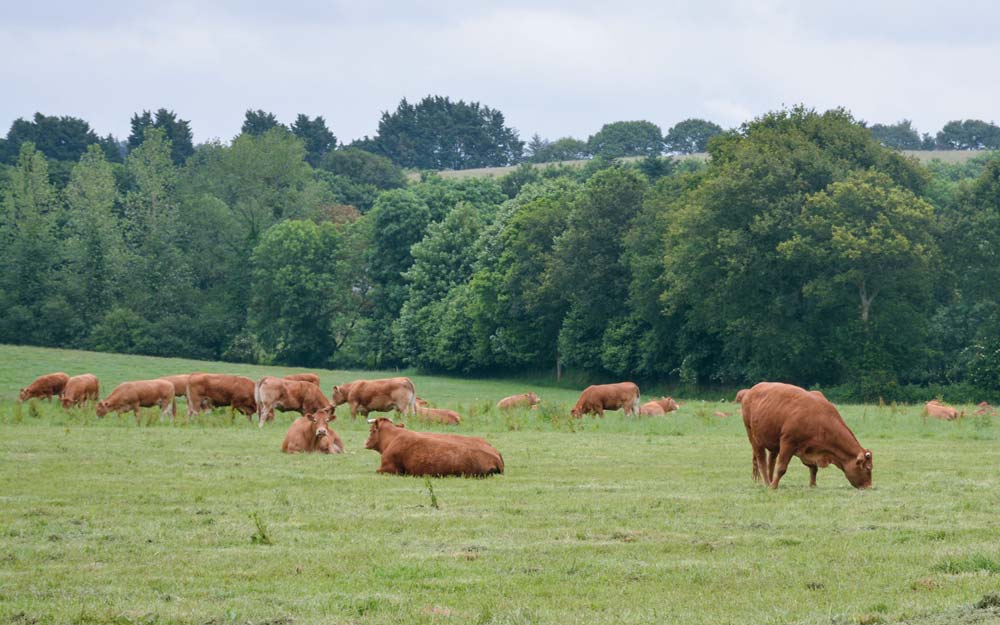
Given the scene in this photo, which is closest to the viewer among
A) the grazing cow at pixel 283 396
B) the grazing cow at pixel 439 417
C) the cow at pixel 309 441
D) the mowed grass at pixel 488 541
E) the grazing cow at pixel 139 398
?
the mowed grass at pixel 488 541

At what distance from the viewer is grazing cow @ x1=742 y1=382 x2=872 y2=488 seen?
57.4 ft

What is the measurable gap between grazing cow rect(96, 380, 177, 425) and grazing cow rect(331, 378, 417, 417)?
458cm

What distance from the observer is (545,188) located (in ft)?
307

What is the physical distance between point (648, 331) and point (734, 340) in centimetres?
853

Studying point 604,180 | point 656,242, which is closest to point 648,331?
point 656,242

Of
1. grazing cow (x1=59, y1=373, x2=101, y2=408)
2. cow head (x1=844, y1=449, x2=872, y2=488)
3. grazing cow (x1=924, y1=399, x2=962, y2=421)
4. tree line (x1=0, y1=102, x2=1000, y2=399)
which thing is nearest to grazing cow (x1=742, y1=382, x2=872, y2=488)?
cow head (x1=844, y1=449, x2=872, y2=488)

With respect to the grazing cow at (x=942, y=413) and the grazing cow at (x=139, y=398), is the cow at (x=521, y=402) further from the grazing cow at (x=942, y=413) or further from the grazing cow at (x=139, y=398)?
the grazing cow at (x=942, y=413)

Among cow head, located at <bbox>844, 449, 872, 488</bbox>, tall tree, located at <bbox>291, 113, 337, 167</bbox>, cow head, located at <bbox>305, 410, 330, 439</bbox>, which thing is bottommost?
cow head, located at <bbox>305, 410, 330, 439</bbox>

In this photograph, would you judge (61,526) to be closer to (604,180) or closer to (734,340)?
(734,340)

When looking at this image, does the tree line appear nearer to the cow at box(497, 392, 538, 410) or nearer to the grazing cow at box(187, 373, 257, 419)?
the cow at box(497, 392, 538, 410)

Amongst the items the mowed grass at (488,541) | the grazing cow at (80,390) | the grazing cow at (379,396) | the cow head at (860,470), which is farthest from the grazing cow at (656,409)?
the cow head at (860,470)

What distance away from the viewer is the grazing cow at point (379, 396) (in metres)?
Answer: 37.6

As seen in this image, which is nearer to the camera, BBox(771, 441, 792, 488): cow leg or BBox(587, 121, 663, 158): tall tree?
BBox(771, 441, 792, 488): cow leg

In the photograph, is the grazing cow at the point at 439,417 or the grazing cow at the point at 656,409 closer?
the grazing cow at the point at 439,417
